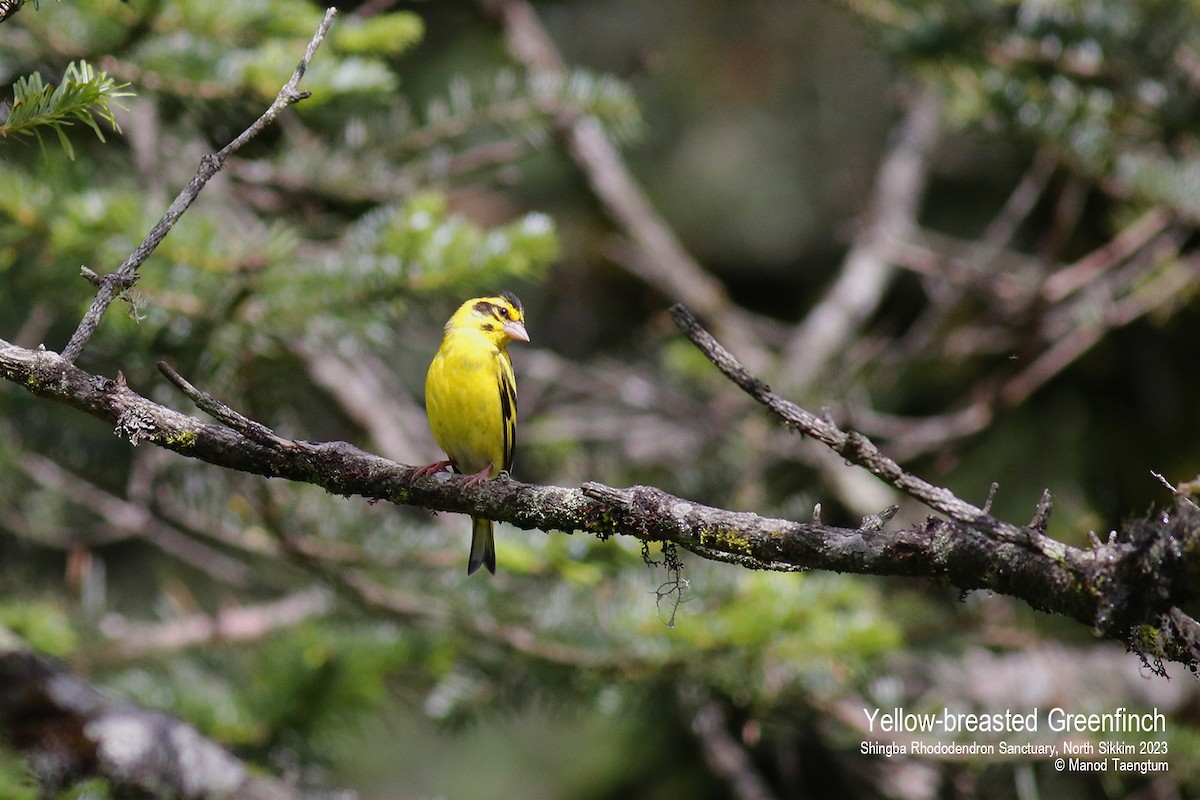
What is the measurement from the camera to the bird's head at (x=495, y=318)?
14.5 feet

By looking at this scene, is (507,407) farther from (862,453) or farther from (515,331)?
(862,453)

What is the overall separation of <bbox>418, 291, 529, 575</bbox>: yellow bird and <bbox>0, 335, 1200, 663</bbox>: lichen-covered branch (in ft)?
5.20

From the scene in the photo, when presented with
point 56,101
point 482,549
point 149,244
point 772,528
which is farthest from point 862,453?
point 482,549

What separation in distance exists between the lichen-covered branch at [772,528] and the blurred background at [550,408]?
163 mm

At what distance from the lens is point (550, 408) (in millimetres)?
6402

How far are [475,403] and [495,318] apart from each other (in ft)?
1.84

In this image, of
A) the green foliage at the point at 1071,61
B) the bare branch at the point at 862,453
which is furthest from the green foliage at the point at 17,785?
the green foliage at the point at 1071,61

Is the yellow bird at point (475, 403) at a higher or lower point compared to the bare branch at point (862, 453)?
higher

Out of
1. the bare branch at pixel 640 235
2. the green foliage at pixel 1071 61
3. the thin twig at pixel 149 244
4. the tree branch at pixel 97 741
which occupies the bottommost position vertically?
the tree branch at pixel 97 741

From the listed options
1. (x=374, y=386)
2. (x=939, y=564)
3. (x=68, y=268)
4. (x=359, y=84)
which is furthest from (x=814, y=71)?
(x=939, y=564)

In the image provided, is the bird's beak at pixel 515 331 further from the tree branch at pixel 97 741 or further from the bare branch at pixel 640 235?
the tree branch at pixel 97 741

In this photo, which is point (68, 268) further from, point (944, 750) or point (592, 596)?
point (944, 750)

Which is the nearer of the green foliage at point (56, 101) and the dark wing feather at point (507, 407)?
the green foliage at point (56, 101)

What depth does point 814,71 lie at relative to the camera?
8.71 metres
